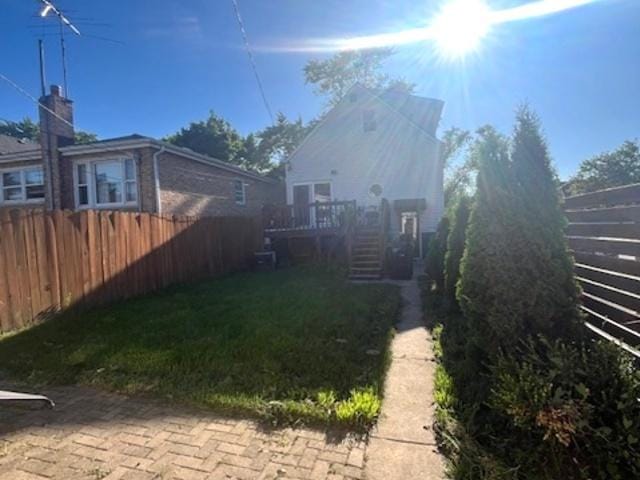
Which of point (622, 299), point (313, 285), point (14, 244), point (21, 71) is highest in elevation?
point (21, 71)

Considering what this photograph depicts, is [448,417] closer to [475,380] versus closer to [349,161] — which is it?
[475,380]

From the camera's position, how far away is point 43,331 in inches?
212

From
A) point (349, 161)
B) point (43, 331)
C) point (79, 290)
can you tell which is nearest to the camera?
A: point (43, 331)

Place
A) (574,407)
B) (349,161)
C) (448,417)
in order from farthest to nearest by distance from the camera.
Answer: (349,161) < (448,417) < (574,407)

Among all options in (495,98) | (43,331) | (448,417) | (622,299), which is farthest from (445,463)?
(495,98)

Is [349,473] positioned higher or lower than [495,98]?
lower

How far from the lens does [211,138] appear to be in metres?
29.8

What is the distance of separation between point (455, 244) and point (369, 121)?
1191 centimetres

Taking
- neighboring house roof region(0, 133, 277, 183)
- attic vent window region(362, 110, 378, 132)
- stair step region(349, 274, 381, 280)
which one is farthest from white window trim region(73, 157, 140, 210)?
attic vent window region(362, 110, 378, 132)

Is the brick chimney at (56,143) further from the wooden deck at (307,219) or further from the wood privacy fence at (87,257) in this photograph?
the wooden deck at (307,219)

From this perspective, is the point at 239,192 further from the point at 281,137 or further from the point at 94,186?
the point at 281,137

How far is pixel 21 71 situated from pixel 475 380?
1379cm

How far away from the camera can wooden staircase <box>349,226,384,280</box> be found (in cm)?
1093

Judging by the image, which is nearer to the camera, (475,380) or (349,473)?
(349,473)
